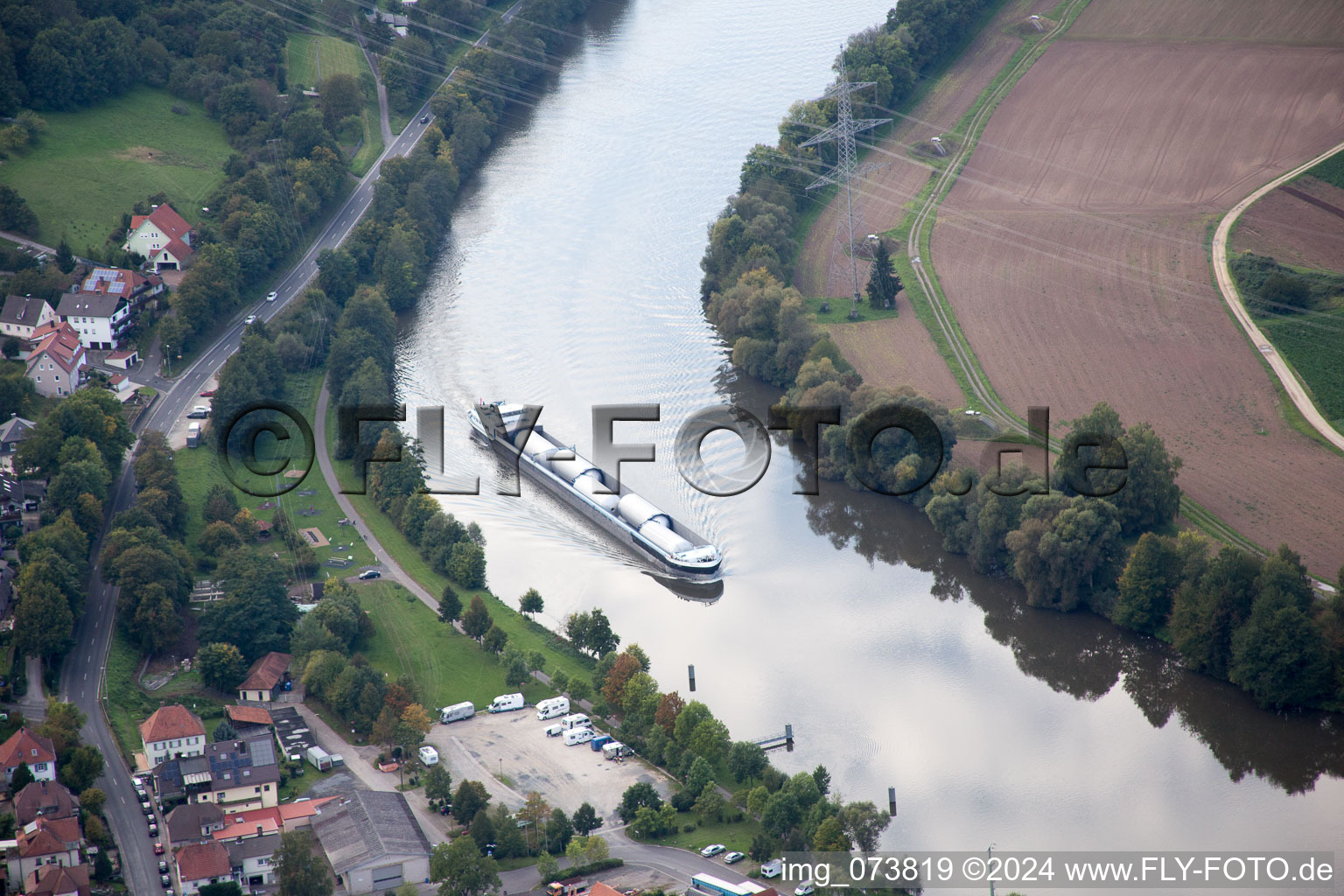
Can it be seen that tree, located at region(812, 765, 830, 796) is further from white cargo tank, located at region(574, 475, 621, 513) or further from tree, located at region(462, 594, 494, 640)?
white cargo tank, located at region(574, 475, 621, 513)

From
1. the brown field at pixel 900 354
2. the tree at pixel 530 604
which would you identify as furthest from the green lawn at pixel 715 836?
the brown field at pixel 900 354

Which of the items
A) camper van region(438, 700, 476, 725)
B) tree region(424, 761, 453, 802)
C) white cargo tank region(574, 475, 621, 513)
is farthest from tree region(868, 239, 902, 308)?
tree region(424, 761, 453, 802)

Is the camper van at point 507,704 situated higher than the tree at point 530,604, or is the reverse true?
the tree at point 530,604

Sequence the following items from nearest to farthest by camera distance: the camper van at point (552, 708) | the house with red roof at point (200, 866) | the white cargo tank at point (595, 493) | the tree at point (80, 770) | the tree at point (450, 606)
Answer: the house with red roof at point (200, 866), the tree at point (80, 770), the camper van at point (552, 708), the tree at point (450, 606), the white cargo tank at point (595, 493)

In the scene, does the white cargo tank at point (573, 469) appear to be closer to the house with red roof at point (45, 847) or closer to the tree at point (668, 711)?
the tree at point (668, 711)

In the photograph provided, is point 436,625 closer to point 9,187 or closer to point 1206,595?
point 1206,595

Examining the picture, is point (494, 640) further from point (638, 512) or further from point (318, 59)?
point (318, 59)
